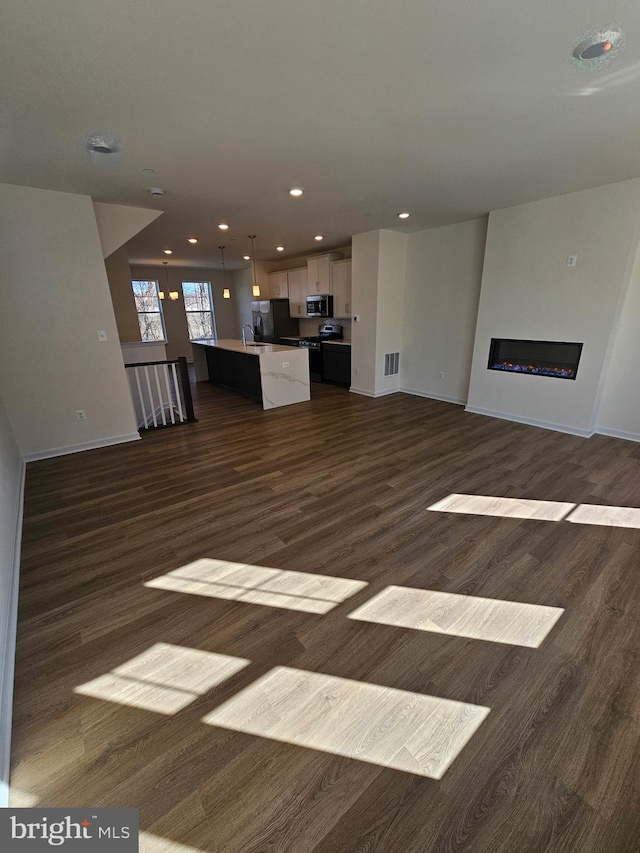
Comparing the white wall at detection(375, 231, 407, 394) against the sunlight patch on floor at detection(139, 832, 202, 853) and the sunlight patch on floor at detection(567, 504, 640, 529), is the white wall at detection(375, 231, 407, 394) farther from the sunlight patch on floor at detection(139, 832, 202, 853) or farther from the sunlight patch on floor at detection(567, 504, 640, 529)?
the sunlight patch on floor at detection(139, 832, 202, 853)

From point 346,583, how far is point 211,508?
132cm

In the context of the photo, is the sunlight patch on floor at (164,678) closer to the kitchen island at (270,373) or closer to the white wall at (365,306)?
the kitchen island at (270,373)

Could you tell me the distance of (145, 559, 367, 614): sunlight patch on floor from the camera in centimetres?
189

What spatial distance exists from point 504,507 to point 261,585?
1.99 m

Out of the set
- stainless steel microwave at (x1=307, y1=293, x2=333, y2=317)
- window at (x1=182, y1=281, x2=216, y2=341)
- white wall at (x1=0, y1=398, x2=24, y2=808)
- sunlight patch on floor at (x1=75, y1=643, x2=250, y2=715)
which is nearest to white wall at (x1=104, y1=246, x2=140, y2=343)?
white wall at (x1=0, y1=398, x2=24, y2=808)

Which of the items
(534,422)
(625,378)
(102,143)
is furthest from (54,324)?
(625,378)

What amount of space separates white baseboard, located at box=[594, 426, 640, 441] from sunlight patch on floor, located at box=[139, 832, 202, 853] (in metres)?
5.10

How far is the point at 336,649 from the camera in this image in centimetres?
162

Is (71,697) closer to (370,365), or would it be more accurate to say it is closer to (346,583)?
(346,583)

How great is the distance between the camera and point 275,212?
13.9ft

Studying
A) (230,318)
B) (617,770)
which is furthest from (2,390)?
(230,318)

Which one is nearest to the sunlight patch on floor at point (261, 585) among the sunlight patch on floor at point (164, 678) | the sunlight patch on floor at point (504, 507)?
the sunlight patch on floor at point (164, 678)

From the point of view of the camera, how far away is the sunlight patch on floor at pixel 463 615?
1691mm

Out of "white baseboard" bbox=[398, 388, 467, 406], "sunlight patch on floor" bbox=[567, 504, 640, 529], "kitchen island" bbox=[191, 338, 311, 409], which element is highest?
"kitchen island" bbox=[191, 338, 311, 409]
